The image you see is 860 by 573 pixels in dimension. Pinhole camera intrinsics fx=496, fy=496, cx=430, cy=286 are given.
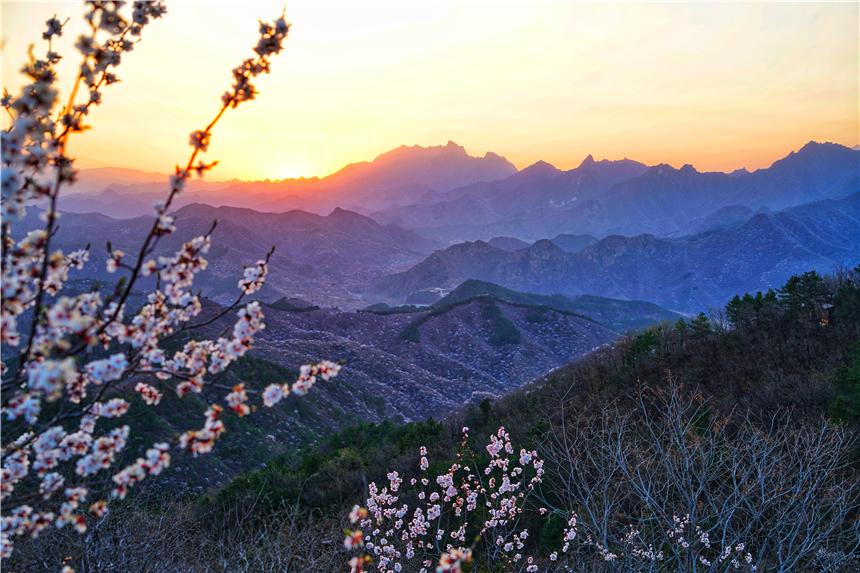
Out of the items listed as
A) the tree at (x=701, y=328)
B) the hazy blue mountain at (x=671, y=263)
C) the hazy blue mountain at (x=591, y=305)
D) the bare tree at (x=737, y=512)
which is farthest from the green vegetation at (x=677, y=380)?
the hazy blue mountain at (x=671, y=263)

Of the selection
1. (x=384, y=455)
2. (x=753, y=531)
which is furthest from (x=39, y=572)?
(x=753, y=531)

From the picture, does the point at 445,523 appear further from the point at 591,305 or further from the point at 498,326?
the point at 591,305

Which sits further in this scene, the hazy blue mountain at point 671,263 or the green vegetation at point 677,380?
the hazy blue mountain at point 671,263

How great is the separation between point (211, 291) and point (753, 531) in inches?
5456

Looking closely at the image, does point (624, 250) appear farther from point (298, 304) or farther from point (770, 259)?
point (298, 304)

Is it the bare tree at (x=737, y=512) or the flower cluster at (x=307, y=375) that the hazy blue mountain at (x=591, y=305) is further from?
the flower cluster at (x=307, y=375)

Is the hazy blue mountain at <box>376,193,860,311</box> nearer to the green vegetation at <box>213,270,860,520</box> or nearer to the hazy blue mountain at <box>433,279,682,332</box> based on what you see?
A: the hazy blue mountain at <box>433,279,682,332</box>

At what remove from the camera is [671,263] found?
595 feet

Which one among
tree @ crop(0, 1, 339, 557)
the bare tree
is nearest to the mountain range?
the bare tree

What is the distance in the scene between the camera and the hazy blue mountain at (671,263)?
155 metres

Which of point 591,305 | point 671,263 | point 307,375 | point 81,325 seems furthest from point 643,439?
point 671,263

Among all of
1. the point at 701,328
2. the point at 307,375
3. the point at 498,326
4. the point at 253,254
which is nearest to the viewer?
the point at 307,375

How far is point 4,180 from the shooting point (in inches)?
98.0

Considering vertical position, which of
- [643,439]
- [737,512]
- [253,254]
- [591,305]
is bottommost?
[591,305]
